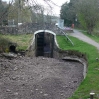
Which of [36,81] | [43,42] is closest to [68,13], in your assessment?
[43,42]

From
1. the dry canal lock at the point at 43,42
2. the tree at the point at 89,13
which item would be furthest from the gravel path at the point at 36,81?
the tree at the point at 89,13

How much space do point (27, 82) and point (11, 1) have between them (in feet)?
14.3

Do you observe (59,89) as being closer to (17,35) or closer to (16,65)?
(16,65)

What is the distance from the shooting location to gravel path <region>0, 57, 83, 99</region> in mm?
10383

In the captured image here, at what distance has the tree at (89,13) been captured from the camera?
29953 mm

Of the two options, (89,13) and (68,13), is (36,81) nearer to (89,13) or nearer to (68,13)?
(89,13)

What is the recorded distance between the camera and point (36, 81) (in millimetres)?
12500

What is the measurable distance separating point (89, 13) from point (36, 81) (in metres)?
19.7

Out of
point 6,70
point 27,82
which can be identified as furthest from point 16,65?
point 27,82

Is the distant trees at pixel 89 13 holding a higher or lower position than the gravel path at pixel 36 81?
higher

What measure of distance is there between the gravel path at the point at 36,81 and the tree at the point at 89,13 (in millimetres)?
13956

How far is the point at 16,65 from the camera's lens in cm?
1644

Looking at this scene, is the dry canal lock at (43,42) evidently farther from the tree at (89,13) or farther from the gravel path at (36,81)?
the gravel path at (36,81)

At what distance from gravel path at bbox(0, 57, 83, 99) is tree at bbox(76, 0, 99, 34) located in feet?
45.8
